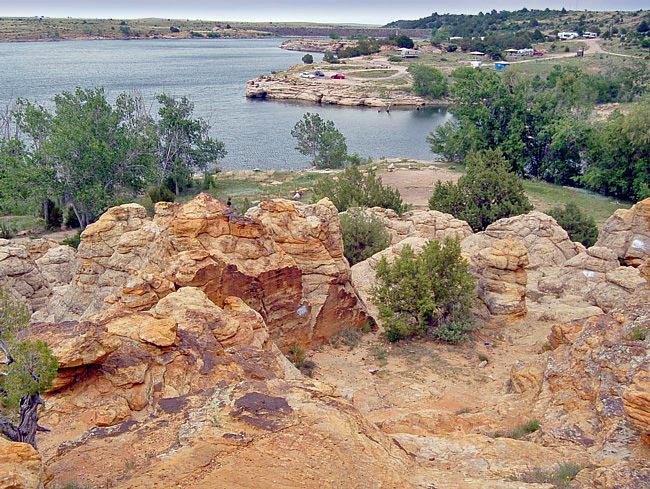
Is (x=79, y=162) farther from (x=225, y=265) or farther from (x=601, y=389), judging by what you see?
(x=601, y=389)

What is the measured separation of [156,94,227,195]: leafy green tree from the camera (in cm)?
5172

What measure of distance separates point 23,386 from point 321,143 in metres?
55.0

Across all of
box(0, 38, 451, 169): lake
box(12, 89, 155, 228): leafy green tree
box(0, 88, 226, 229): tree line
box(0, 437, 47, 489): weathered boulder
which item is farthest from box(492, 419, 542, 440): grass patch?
box(0, 38, 451, 169): lake

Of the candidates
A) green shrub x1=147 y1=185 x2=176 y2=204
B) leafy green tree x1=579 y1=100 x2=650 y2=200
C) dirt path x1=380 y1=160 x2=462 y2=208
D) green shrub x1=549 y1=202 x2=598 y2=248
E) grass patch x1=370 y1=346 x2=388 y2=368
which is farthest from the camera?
leafy green tree x1=579 y1=100 x2=650 y2=200

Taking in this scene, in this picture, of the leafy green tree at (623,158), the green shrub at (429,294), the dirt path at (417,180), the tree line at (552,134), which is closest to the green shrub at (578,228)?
the dirt path at (417,180)

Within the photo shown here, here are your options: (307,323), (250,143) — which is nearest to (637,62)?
(250,143)

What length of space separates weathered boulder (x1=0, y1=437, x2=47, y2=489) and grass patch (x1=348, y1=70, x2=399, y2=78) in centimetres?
12321

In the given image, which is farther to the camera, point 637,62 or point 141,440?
point 637,62

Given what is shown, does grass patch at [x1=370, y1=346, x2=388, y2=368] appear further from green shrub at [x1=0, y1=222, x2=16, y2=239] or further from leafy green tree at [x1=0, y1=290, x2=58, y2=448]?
green shrub at [x1=0, y1=222, x2=16, y2=239]

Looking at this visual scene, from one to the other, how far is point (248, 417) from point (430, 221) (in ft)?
81.1

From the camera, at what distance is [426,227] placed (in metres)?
31.9

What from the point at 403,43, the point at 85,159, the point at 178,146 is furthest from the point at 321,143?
the point at 403,43

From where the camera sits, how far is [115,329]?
1226cm

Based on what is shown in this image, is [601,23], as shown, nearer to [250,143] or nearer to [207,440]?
[250,143]
